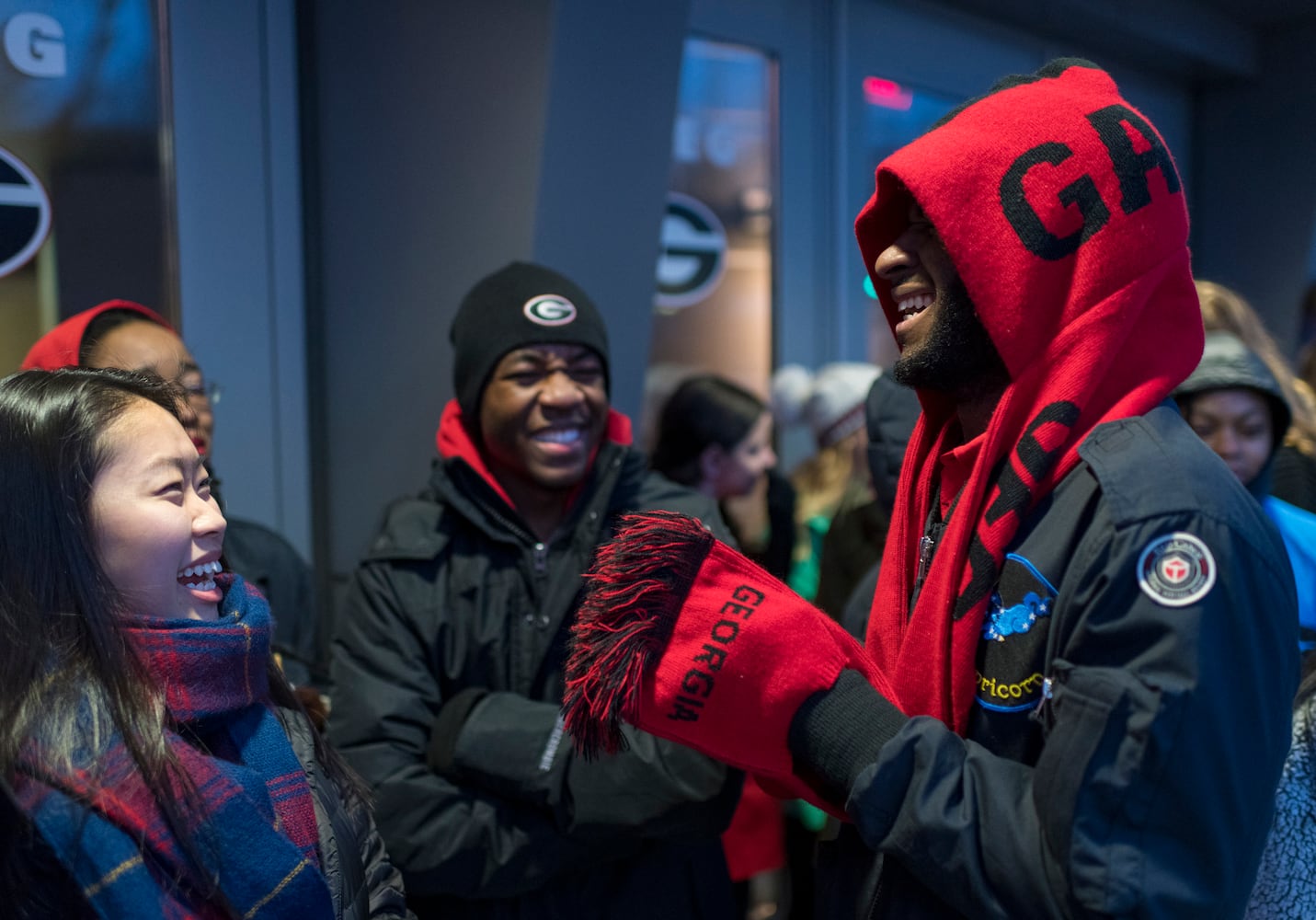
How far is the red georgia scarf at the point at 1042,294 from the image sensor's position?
132 centimetres

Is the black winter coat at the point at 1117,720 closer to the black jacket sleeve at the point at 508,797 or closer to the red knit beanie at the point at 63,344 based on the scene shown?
the black jacket sleeve at the point at 508,797

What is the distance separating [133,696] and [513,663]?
93 centimetres

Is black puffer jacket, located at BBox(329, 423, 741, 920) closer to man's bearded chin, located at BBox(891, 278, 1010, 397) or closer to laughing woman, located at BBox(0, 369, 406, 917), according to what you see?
laughing woman, located at BBox(0, 369, 406, 917)

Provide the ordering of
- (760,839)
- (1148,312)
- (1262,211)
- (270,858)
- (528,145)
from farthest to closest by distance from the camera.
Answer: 1. (1262,211)
2. (760,839)
3. (528,145)
4. (1148,312)
5. (270,858)

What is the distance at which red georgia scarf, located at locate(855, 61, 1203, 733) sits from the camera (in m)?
1.32

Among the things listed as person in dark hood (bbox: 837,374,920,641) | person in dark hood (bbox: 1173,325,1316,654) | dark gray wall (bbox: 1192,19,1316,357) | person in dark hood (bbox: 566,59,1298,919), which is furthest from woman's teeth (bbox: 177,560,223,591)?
dark gray wall (bbox: 1192,19,1316,357)

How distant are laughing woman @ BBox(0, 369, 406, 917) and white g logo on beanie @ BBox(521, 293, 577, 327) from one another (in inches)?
38.3

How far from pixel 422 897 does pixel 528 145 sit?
1952 mm

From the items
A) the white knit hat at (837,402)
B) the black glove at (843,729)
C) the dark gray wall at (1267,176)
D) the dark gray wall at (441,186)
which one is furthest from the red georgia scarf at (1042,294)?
the dark gray wall at (1267,176)

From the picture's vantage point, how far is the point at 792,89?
5188mm

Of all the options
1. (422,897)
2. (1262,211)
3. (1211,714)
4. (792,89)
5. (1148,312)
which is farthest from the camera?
(1262,211)

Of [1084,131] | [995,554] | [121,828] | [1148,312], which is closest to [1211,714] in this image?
[995,554]

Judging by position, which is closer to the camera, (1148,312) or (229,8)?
(1148,312)

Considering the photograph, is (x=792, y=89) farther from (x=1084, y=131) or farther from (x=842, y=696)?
(x=842, y=696)
